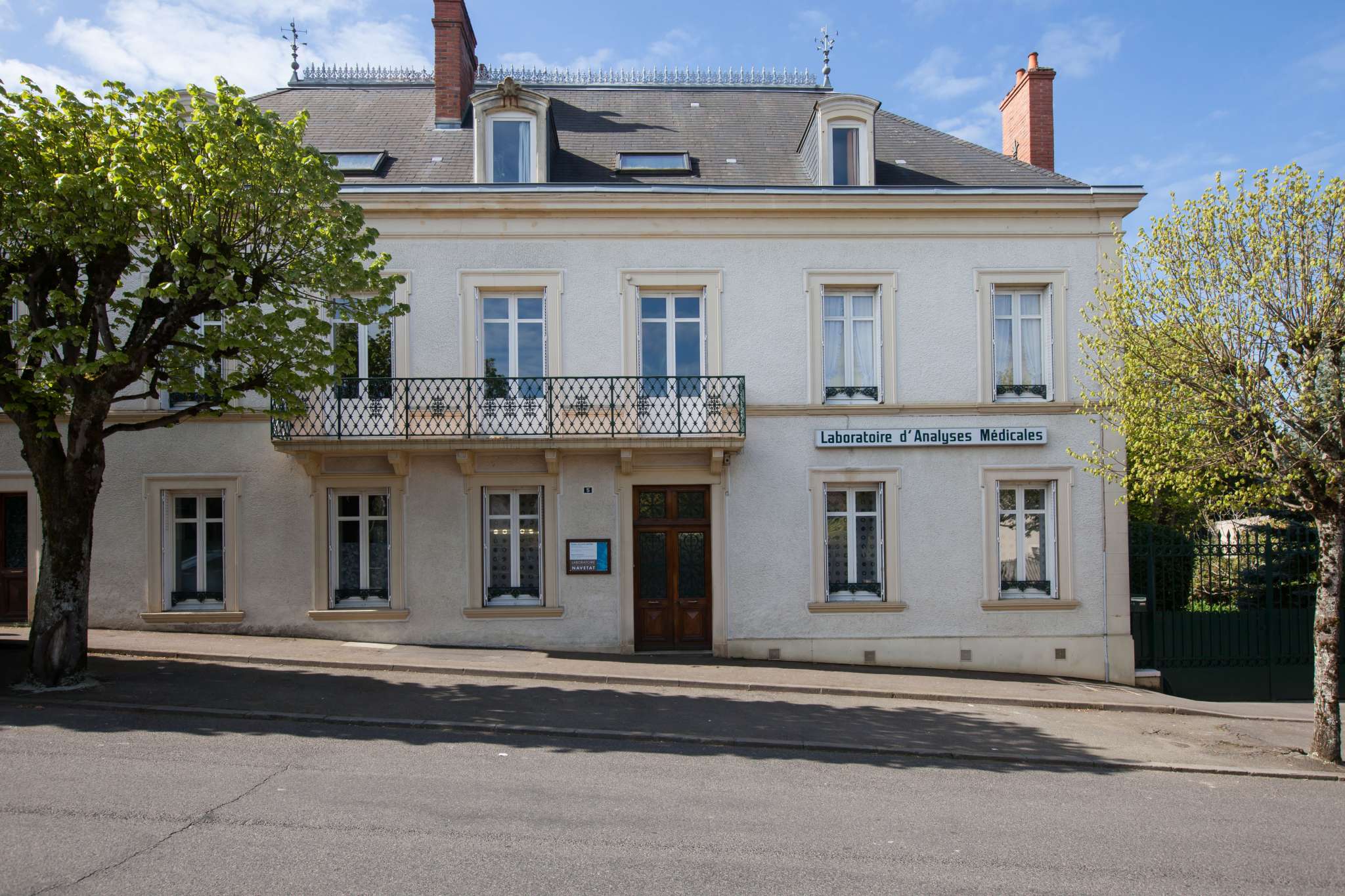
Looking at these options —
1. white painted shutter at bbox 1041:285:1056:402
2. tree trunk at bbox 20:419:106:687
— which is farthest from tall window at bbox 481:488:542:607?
white painted shutter at bbox 1041:285:1056:402

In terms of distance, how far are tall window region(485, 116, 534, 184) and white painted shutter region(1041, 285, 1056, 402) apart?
8.51 metres

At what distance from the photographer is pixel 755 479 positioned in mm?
13570

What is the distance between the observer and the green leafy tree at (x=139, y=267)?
910cm

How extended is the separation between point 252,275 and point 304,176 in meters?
1.38

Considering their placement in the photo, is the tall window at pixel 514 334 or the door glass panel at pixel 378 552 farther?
the tall window at pixel 514 334

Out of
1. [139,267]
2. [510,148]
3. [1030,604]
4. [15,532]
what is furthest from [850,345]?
[15,532]

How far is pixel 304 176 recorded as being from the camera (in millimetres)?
9703

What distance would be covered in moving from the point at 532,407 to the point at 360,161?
202 inches

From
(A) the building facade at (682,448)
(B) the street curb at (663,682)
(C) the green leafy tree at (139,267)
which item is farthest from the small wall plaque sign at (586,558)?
(C) the green leafy tree at (139,267)

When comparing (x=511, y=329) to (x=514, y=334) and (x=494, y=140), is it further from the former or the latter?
(x=494, y=140)

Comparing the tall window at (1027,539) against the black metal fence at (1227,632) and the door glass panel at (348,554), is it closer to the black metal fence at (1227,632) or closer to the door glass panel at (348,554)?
the black metal fence at (1227,632)

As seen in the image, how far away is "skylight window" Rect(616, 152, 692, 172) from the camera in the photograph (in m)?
14.7

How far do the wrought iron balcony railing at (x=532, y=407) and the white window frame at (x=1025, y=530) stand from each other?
14.7 ft

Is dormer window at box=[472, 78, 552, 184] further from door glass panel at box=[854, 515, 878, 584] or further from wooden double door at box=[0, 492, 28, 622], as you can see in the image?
wooden double door at box=[0, 492, 28, 622]
